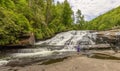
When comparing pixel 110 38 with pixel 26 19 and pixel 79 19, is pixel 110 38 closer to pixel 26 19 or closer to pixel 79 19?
pixel 26 19

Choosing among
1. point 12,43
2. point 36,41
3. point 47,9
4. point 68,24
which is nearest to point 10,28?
Result: point 12,43

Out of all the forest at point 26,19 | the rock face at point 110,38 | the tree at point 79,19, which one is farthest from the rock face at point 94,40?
the tree at point 79,19

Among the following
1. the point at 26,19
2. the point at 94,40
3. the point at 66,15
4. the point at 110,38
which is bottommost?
the point at 94,40

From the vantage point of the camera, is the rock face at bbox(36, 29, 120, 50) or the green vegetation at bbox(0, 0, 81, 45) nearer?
the green vegetation at bbox(0, 0, 81, 45)

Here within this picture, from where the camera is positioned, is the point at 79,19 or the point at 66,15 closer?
the point at 66,15

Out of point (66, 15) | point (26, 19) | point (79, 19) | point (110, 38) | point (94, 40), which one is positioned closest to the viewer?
point (110, 38)

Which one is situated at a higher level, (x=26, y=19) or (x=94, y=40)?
(x=26, y=19)

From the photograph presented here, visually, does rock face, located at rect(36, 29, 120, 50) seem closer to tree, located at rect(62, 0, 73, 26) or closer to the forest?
the forest

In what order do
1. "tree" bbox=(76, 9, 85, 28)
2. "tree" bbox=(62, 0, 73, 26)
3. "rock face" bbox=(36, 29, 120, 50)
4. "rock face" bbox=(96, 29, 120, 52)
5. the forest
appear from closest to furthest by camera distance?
1. the forest
2. "rock face" bbox=(36, 29, 120, 50)
3. "rock face" bbox=(96, 29, 120, 52)
4. "tree" bbox=(62, 0, 73, 26)
5. "tree" bbox=(76, 9, 85, 28)

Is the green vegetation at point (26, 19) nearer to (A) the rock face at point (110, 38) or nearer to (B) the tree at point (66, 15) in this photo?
(B) the tree at point (66, 15)

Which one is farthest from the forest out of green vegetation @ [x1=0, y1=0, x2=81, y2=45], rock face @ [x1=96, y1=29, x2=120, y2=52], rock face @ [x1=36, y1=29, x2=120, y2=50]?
rock face @ [x1=96, y1=29, x2=120, y2=52]

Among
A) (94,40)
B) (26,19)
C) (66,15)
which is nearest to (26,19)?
(26,19)

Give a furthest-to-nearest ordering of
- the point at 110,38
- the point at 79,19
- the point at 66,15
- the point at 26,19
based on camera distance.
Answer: the point at 79,19, the point at 66,15, the point at 26,19, the point at 110,38

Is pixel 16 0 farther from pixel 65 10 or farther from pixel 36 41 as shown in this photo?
pixel 65 10
